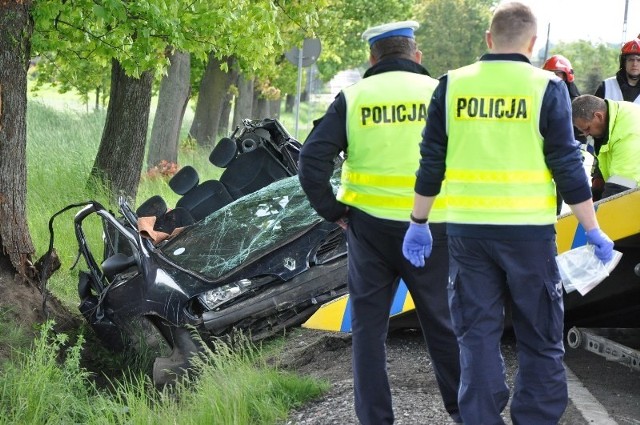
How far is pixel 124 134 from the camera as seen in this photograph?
45.4 ft

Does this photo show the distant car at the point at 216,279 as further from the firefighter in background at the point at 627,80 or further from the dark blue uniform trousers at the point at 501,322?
the dark blue uniform trousers at the point at 501,322

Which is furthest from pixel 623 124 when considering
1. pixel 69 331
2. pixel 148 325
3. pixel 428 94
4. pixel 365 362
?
pixel 69 331

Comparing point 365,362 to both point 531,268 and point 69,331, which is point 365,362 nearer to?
point 531,268

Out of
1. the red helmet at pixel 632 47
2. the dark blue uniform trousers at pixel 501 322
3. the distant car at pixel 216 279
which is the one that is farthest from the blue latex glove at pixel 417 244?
the red helmet at pixel 632 47

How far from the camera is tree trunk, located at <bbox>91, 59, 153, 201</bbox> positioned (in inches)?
545

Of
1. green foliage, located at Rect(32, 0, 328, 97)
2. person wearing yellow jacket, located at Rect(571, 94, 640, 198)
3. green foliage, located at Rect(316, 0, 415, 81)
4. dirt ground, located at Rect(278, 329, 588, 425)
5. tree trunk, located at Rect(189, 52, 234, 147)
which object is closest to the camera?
dirt ground, located at Rect(278, 329, 588, 425)

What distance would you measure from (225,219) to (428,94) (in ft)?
12.8

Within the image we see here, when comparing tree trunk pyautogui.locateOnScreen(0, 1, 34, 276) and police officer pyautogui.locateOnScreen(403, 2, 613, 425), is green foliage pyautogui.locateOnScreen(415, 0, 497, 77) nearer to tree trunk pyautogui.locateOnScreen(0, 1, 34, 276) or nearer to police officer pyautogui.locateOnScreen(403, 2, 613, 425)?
tree trunk pyautogui.locateOnScreen(0, 1, 34, 276)

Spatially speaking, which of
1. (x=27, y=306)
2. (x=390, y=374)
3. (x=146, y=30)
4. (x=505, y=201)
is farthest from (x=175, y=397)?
(x=146, y=30)

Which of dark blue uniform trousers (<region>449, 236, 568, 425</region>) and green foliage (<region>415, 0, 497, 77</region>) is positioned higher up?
dark blue uniform trousers (<region>449, 236, 568, 425</region>)

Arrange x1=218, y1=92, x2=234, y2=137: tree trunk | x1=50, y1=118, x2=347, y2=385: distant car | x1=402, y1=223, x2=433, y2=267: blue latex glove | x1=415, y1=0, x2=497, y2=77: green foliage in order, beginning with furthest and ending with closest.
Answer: x1=415, y1=0, x2=497, y2=77: green foliage < x1=218, y1=92, x2=234, y2=137: tree trunk < x1=50, y1=118, x2=347, y2=385: distant car < x1=402, y1=223, x2=433, y2=267: blue latex glove

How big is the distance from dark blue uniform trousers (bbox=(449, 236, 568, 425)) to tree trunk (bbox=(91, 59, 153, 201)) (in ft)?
31.2

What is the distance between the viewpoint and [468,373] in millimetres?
4738

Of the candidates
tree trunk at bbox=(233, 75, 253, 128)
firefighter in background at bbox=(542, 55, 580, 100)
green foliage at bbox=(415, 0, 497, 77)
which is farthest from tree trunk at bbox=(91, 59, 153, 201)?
green foliage at bbox=(415, 0, 497, 77)
